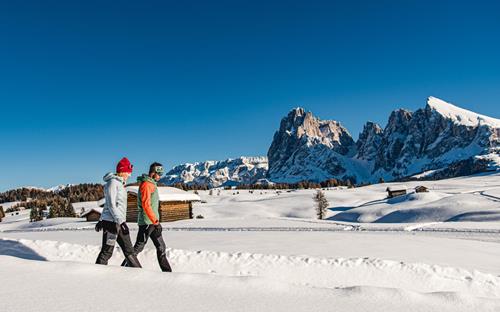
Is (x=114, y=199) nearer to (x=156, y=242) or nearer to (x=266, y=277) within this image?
(x=156, y=242)

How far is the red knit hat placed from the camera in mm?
7023

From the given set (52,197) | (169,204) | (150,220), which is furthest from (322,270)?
(52,197)

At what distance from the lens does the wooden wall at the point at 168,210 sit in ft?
119

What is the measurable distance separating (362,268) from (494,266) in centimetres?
344

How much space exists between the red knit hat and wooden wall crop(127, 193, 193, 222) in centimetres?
2960

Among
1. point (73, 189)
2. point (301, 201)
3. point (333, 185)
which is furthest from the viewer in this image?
point (333, 185)

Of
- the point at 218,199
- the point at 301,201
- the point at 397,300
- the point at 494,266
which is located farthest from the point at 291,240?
the point at 218,199

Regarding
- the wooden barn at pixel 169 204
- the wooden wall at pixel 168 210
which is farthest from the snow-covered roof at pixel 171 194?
the wooden wall at pixel 168 210

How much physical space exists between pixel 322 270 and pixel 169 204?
30271 millimetres

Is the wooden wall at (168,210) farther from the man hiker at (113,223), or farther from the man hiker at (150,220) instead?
the man hiker at (113,223)

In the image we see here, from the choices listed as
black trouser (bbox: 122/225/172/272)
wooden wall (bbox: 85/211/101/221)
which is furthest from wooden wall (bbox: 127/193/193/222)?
black trouser (bbox: 122/225/172/272)

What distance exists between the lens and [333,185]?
157375 mm

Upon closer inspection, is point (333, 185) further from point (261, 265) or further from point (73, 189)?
point (261, 265)

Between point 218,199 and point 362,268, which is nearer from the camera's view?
point 362,268
